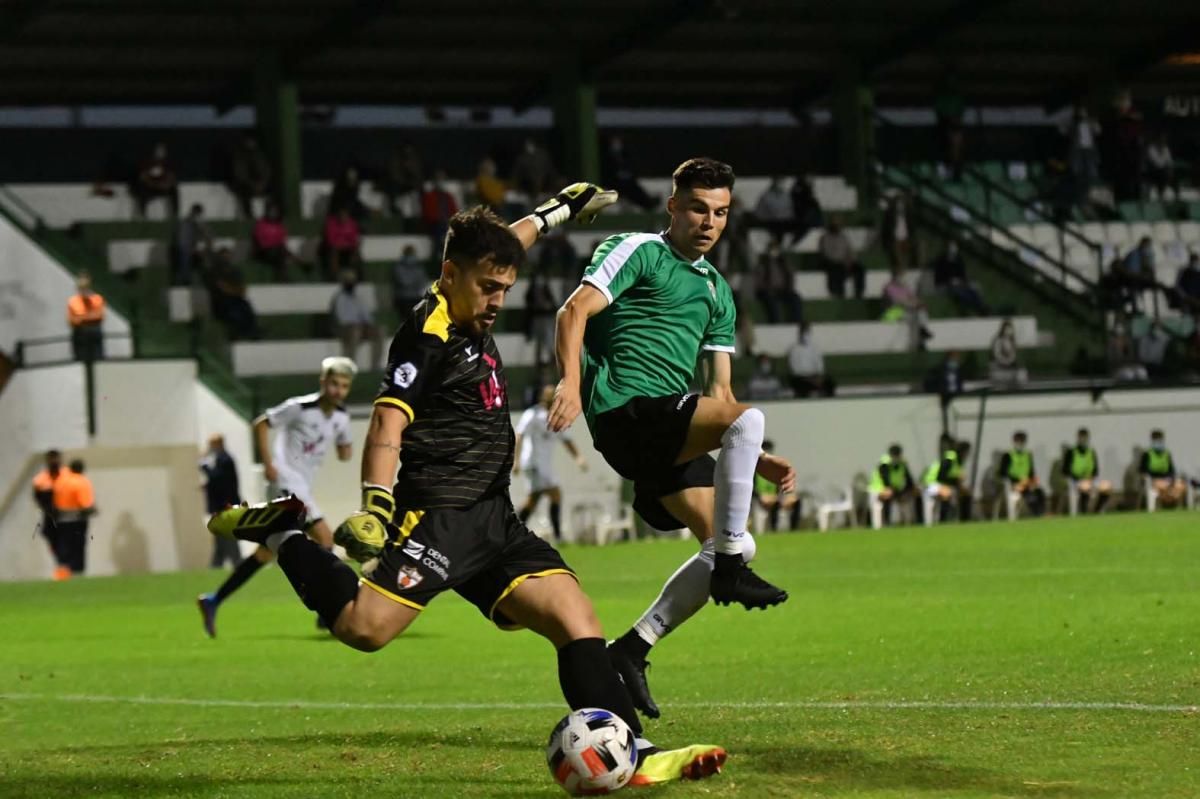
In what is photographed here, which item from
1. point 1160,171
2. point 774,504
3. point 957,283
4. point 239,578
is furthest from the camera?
point 1160,171

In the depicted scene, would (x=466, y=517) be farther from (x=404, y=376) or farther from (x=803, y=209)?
(x=803, y=209)

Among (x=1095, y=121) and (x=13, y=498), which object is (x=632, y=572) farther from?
(x=1095, y=121)

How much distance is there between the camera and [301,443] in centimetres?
1617

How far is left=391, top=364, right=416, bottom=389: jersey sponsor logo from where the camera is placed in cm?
649

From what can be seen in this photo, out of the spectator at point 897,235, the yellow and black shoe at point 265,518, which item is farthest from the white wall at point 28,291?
the yellow and black shoe at point 265,518

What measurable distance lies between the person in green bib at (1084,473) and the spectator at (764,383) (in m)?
4.60

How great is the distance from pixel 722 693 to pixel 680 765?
11.0 ft

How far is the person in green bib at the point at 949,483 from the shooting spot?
29.4 m

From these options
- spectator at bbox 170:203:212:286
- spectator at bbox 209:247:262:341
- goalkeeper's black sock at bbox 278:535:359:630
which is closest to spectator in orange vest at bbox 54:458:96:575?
spectator at bbox 209:247:262:341

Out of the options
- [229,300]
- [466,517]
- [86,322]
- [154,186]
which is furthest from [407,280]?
[466,517]

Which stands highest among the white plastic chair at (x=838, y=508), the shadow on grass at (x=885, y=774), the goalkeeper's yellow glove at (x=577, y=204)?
the goalkeeper's yellow glove at (x=577, y=204)

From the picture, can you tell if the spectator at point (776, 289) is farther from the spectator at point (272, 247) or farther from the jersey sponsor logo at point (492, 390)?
the jersey sponsor logo at point (492, 390)

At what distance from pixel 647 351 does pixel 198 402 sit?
68.0 feet

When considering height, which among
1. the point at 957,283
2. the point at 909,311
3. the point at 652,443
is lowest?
the point at 652,443
